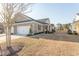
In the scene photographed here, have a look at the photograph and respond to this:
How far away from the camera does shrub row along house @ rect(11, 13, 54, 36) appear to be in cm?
295

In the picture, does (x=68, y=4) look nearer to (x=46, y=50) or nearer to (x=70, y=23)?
(x=70, y=23)

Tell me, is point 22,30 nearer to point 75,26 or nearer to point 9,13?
point 9,13

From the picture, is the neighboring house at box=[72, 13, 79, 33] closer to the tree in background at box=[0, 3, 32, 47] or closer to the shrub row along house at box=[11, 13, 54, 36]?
the shrub row along house at box=[11, 13, 54, 36]

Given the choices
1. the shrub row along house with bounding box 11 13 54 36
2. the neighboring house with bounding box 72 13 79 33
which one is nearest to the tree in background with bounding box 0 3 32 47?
the shrub row along house with bounding box 11 13 54 36

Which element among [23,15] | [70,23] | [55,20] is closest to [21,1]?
[23,15]

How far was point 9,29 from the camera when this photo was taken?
2.94 m

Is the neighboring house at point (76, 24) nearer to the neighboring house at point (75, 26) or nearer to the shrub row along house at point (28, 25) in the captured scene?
the neighboring house at point (75, 26)

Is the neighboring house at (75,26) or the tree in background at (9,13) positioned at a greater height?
the tree in background at (9,13)

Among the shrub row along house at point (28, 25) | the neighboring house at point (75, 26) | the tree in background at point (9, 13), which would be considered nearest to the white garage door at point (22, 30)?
the shrub row along house at point (28, 25)

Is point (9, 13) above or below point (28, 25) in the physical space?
above

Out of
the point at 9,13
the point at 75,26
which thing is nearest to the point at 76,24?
the point at 75,26

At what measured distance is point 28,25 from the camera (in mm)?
2975

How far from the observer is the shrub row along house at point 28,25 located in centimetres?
295

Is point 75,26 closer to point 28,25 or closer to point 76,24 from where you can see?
point 76,24
